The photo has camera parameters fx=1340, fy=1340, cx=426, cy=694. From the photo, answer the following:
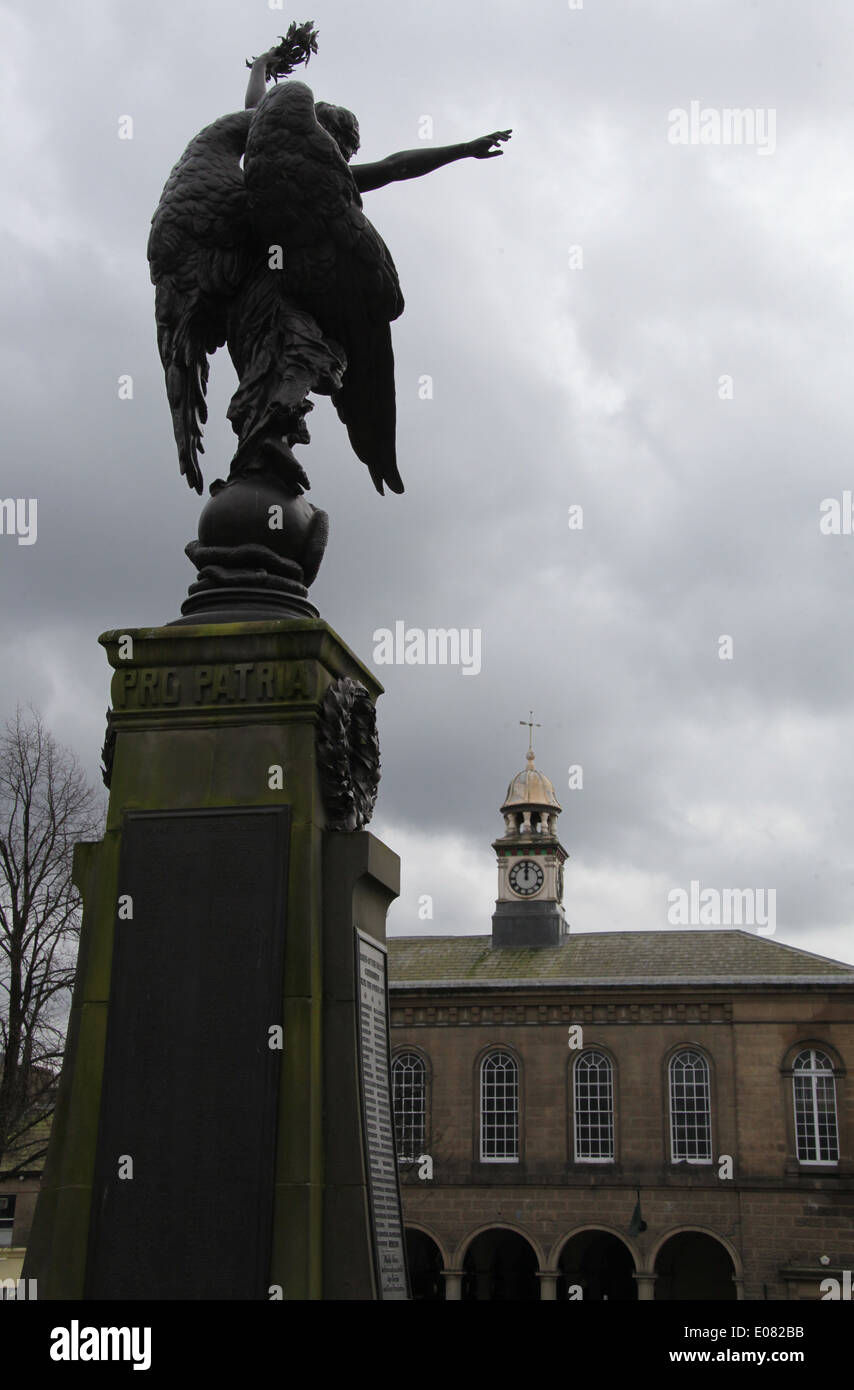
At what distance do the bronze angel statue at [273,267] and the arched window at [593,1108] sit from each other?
131ft

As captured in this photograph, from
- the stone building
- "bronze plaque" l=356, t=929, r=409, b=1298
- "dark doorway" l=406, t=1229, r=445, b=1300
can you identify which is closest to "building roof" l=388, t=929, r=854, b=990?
the stone building

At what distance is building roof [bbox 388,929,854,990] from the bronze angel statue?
39.3 meters

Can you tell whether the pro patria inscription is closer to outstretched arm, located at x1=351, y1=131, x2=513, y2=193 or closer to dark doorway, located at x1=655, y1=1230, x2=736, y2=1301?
outstretched arm, located at x1=351, y1=131, x2=513, y2=193

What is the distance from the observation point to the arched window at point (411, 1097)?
43.8 m

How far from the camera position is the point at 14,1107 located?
80.2 ft

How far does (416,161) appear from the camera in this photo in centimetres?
686

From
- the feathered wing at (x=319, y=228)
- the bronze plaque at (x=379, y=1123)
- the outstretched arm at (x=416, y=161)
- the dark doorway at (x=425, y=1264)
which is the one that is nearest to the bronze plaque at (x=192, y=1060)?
the bronze plaque at (x=379, y=1123)

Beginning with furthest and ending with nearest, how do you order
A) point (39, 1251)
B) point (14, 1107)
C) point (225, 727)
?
point (14, 1107), point (225, 727), point (39, 1251)

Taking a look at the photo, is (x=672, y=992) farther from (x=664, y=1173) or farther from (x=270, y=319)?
(x=270, y=319)

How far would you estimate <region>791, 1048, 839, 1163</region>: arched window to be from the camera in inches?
1630

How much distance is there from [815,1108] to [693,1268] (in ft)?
22.2

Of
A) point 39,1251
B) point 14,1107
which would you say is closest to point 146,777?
point 39,1251

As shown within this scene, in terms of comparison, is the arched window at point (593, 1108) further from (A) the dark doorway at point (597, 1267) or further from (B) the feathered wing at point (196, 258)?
(B) the feathered wing at point (196, 258)
